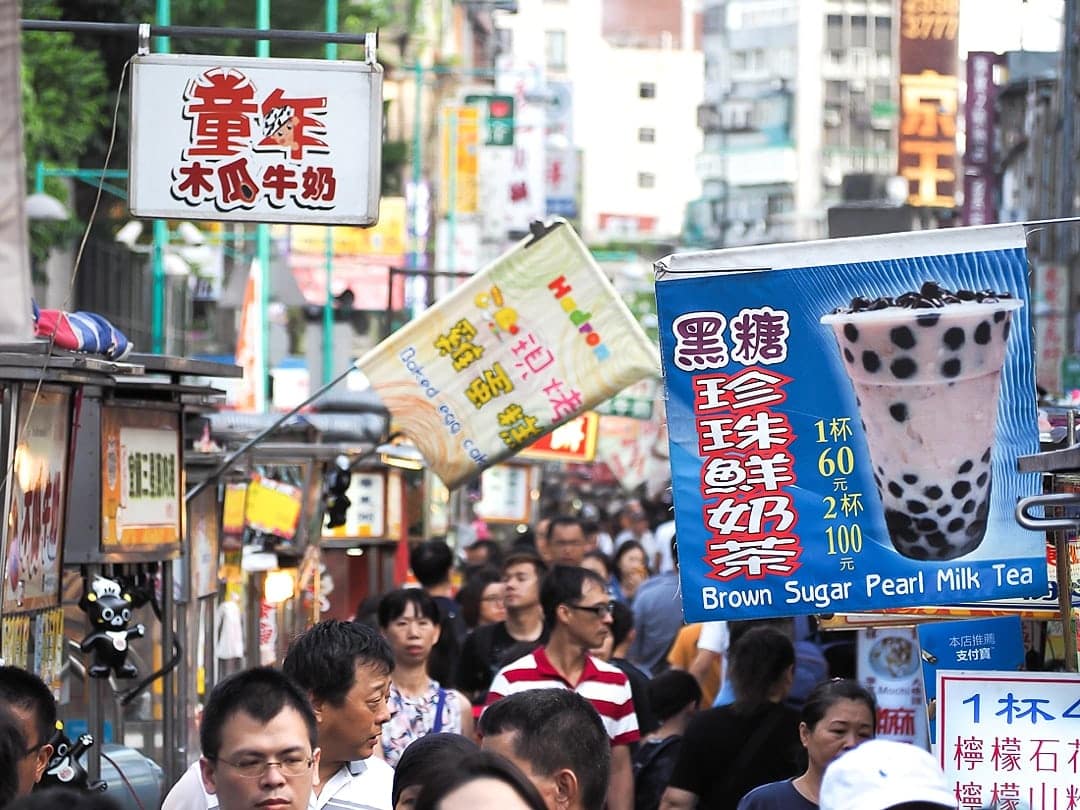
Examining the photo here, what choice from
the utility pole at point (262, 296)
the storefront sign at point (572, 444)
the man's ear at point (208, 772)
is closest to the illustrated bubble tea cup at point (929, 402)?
the man's ear at point (208, 772)

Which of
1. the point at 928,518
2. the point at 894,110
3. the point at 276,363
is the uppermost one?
→ the point at 894,110

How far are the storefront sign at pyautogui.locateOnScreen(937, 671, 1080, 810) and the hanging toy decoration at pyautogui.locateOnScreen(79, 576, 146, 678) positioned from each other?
10.9ft

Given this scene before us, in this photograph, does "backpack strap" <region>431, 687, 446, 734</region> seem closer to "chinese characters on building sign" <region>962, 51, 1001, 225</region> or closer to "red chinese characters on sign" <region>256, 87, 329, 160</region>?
"red chinese characters on sign" <region>256, 87, 329, 160</region>

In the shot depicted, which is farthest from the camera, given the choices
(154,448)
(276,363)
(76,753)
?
(276,363)

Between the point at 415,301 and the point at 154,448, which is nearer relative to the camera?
the point at 154,448

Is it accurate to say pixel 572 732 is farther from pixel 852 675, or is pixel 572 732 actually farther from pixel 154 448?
pixel 852 675

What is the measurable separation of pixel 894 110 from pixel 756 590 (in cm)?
11061

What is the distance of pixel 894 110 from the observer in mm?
113688

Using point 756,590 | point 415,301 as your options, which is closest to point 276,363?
point 415,301

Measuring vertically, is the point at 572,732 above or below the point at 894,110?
below

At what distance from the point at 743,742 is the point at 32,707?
3028 mm

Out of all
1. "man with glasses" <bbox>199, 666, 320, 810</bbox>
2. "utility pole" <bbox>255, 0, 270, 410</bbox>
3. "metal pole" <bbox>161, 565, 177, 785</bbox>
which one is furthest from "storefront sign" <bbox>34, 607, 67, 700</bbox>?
"utility pole" <bbox>255, 0, 270, 410</bbox>

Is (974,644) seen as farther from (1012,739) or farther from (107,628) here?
(107,628)

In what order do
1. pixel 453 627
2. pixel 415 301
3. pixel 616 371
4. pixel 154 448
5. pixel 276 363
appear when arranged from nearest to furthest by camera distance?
1. pixel 154 448
2. pixel 616 371
3. pixel 453 627
4. pixel 276 363
5. pixel 415 301
